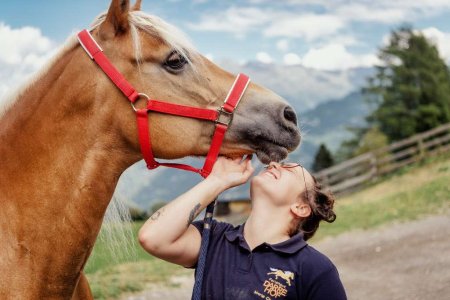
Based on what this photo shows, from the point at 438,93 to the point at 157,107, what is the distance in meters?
41.8

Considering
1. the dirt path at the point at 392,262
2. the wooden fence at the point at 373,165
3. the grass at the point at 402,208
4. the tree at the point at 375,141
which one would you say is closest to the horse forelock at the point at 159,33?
the dirt path at the point at 392,262

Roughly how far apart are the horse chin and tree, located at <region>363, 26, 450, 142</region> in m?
38.7

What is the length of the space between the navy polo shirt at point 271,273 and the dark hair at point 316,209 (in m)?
0.17

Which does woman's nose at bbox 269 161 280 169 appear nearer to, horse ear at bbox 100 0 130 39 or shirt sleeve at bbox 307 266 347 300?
shirt sleeve at bbox 307 266 347 300

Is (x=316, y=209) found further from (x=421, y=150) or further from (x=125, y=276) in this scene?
(x=421, y=150)

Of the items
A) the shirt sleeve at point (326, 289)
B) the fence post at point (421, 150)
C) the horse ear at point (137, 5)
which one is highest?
the fence post at point (421, 150)

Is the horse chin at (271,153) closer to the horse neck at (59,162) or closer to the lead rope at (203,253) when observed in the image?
the lead rope at (203,253)

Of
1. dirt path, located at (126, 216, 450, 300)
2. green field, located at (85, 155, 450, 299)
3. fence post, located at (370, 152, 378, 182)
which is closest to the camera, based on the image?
dirt path, located at (126, 216, 450, 300)

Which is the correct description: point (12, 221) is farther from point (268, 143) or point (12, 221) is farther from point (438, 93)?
point (438, 93)

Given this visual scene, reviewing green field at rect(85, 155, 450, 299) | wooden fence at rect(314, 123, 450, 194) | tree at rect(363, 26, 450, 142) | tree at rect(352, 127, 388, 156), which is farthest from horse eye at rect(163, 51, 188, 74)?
tree at rect(352, 127, 388, 156)

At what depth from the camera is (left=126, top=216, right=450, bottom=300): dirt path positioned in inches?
255

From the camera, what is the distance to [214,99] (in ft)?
8.35

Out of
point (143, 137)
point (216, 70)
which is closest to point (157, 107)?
point (143, 137)

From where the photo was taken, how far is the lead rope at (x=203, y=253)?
2281 mm
